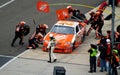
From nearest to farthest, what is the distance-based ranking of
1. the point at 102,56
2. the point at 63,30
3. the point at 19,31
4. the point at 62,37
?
1. the point at 102,56
2. the point at 62,37
3. the point at 63,30
4. the point at 19,31

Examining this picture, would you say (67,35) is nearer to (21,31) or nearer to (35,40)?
(35,40)

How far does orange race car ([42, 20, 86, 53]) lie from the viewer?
2802 cm

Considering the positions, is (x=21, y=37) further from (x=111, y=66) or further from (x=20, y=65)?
(x=111, y=66)

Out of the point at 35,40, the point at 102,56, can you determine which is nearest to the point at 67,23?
the point at 35,40

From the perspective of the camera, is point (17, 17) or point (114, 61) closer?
point (114, 61)

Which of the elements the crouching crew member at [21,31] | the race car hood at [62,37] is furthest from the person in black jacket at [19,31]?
the race car hood at [62,37]

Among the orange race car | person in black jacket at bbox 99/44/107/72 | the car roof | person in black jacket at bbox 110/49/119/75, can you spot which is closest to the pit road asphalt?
the orange race car

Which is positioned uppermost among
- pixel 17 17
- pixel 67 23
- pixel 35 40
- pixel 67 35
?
pixel 17 17

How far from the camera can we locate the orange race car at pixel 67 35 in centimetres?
2802

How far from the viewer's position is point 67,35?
28859mm

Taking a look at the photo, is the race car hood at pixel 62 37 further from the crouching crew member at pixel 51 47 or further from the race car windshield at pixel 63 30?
the crouching crew member at pixel 51 47

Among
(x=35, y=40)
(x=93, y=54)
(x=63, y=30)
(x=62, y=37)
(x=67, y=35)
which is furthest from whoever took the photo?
(x=63, y=30)

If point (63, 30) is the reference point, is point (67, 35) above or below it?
below

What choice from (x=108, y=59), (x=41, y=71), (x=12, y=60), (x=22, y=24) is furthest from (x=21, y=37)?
(x=108, y=59)
